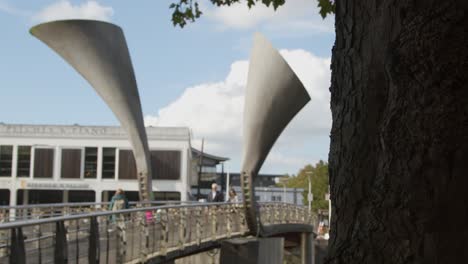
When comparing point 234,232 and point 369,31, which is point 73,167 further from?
point 369,31

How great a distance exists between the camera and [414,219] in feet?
9.07

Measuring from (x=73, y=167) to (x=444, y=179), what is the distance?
173 feet

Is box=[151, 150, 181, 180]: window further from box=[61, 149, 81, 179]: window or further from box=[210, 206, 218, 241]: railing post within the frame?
box=[210, 206, 218, 241]: railing post

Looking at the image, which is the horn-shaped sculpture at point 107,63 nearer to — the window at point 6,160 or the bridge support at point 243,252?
the bridge support at point 243,252

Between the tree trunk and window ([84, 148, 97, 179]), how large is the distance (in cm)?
5200

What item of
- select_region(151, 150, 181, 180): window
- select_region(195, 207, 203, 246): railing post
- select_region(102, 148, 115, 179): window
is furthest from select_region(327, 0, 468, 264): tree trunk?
select_region(102, 148, 115, 179): window

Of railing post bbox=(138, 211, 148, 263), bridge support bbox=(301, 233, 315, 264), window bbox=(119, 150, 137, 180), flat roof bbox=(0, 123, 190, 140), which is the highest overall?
flat roof bbox=(0, 123, 190, 140)

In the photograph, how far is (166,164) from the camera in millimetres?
54438

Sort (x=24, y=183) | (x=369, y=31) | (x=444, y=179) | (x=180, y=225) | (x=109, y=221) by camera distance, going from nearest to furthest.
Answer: (x=444, y=179)
(x=369, y=31)
(x=109, y=221)
(x=180, y=225)
(x=24, y=183)

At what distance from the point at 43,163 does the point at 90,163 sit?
3312 millimetres

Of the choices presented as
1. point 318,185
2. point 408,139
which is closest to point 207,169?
point 318,185

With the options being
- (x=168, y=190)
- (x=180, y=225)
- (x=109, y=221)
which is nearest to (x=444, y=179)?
(x=109, y=221)

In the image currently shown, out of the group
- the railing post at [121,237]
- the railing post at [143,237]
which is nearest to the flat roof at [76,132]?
the railing post at [143,237]

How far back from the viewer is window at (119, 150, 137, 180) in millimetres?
53469
